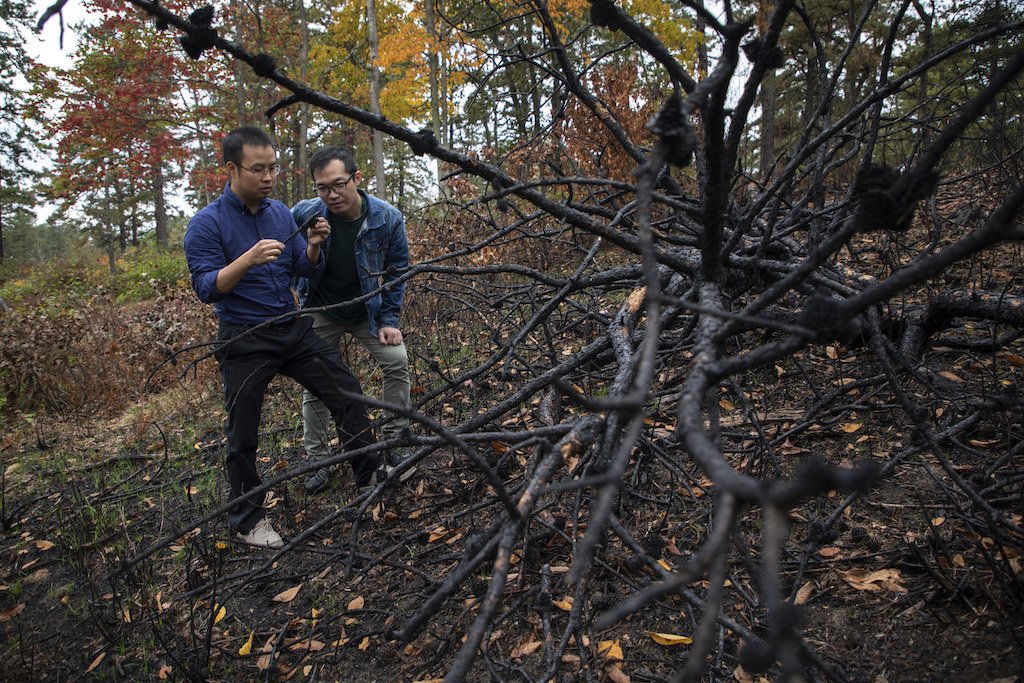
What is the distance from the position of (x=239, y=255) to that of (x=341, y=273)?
666 mm

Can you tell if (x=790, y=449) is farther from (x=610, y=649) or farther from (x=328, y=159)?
(x=328, y=159)

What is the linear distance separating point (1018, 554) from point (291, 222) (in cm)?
380

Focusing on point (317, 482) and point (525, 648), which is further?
point (317, 482)

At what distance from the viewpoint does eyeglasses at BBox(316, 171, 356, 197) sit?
3141mm

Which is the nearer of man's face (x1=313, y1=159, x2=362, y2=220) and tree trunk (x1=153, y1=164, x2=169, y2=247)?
man's face (x1=313, y1=159, x2=362, y2=220)

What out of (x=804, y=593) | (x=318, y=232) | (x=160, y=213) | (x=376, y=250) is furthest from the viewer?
(x=160, y=213)

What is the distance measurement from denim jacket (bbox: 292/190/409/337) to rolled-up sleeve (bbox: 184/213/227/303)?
56cm

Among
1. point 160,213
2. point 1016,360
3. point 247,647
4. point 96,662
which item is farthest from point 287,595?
point 160,213

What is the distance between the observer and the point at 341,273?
3.59 metres

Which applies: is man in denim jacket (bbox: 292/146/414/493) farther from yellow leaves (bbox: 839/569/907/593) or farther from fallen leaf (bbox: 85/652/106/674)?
yellow leaves (bbox: 839/569/907/593)

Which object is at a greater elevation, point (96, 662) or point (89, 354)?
point (89, 354)

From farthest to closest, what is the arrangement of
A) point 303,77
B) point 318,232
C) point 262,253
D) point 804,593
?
point 303,77 < point 318,232 < point 262,253 < point 804,593

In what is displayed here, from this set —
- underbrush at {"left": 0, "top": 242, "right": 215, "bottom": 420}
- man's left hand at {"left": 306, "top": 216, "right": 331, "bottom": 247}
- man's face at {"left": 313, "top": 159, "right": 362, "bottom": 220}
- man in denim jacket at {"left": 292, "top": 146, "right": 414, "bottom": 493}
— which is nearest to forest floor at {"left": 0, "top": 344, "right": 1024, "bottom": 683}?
man in denim jacket at {"left": 292, "top": 146, "right": 414, "bottom": 493}

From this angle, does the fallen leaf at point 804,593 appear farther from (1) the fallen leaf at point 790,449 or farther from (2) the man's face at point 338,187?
(2) the man's face at point 338,187
